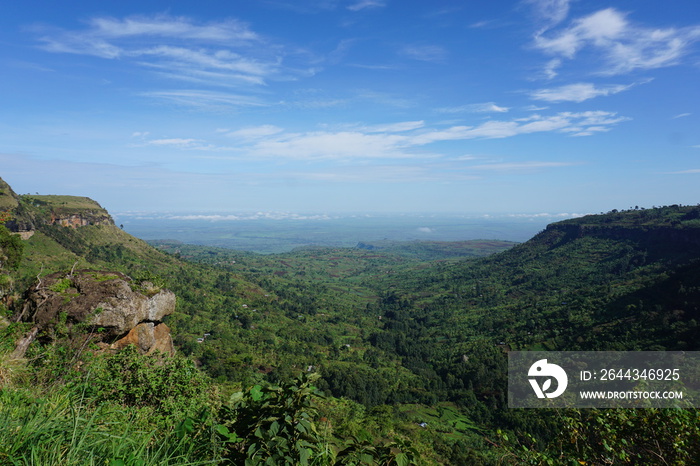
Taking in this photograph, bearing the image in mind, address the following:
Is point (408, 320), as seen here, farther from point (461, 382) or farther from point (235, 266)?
point (235, 266)

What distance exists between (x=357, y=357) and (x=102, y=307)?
2876 inches

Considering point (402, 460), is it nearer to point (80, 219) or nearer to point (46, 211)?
point (46, 211)

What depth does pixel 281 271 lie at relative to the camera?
186 metres

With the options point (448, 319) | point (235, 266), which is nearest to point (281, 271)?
point (235, 266)

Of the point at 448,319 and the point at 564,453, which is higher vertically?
the point at 564,453

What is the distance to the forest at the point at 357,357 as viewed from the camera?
10.8 feet

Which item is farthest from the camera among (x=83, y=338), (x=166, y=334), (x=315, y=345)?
(x=315, y=345)

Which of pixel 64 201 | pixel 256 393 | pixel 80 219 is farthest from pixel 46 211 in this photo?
pixel 256 393

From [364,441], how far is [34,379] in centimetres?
630

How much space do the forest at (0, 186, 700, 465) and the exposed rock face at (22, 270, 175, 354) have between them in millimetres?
462

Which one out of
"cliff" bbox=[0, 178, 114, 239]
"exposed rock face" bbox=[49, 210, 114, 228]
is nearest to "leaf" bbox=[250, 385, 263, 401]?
"cliff" bbox=[0, 178, 114, 239]

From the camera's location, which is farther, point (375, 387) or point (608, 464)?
point (375, 387)

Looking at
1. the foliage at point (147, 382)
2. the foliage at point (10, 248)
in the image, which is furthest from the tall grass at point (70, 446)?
the foliage at point (10, 248)

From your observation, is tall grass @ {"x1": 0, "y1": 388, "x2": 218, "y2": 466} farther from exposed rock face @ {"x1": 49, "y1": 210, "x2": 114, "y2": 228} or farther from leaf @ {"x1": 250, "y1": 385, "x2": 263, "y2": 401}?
exposed rock face @ {"x1": 49, "y1": 210, "x2": 114, "y2": 228}
